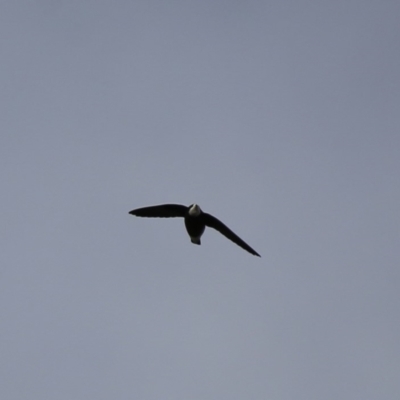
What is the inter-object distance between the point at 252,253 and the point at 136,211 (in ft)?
16.6

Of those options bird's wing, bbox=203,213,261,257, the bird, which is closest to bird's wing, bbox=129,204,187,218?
the bird

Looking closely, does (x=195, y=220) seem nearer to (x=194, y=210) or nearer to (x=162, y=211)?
(x=194, y=210)

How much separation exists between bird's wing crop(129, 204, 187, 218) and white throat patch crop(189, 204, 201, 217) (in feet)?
1.80

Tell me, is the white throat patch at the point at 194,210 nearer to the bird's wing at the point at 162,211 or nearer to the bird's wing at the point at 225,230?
the bird's wing at the point at 225,230

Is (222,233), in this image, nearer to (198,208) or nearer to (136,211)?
(198,208)

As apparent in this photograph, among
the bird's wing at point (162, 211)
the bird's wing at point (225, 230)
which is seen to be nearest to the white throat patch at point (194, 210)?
the bird's wing at point (225, 230)

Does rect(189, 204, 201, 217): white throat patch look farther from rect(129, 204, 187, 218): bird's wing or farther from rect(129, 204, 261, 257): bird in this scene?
rect(129, 204, 187, 218): bird's wing

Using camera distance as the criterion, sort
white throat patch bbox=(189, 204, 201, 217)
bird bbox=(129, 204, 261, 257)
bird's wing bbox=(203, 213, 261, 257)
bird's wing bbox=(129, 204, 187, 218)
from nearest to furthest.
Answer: white throat patch bbox=(189, 204, 201, 217) < bird bbox=(129, 204, 261, 257) < bird's wing bbox=(203, 213, 261, 257) < bird's wing bbox=(129, 204, 187, 218)

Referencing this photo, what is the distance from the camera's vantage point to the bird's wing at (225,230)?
26.1 m

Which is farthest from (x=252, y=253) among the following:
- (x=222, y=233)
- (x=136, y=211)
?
(x=136, y=211)

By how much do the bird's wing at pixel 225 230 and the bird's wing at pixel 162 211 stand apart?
3.49 ft

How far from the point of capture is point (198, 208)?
84.5ft

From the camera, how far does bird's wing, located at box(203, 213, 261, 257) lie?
26.1 m

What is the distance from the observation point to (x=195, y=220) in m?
26.0
